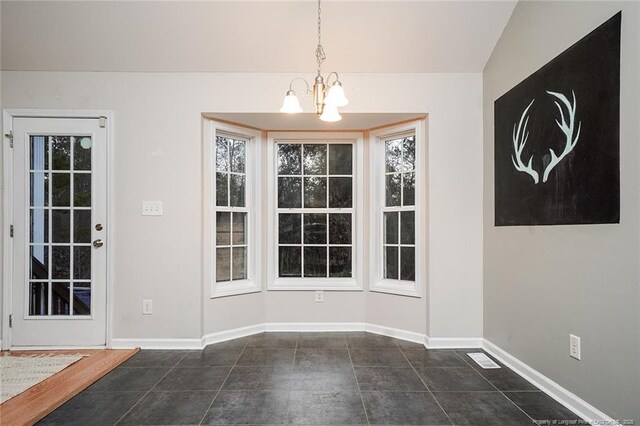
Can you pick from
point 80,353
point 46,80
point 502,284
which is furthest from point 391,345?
point 46,80

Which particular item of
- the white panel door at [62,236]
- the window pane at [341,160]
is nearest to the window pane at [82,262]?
the white panel door at [62,236]

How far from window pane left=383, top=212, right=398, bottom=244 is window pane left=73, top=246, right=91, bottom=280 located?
276 centimetres

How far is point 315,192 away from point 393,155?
0.89 metres

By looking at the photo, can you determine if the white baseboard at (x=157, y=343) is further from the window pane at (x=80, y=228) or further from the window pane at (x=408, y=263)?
the window pane at (x=408, y=263)

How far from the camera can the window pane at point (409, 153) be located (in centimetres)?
345

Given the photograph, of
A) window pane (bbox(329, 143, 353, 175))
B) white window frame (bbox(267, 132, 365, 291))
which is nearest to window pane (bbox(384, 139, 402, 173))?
white window frame (bbox(267, 132, 365, 291))

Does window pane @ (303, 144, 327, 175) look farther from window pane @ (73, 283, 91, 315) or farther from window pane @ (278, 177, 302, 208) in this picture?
window pane @ (73, 283, 91, 315)

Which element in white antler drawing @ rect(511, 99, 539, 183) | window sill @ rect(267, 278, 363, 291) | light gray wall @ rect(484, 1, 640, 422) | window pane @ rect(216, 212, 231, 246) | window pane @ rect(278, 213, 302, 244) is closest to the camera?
light gray wall @ rect(484, 1, 640, 422)

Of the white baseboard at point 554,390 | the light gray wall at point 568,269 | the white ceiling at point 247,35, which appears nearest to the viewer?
the light gray wall at point 568,269

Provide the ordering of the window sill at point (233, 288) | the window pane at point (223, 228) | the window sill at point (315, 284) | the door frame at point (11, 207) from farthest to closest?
the window sill at point (315, 284), the window pane at point (223, 228), the window sill at point (233, 288), the door frame at point (11, 207)

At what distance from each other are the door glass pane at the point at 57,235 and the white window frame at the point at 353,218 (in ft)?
5.38

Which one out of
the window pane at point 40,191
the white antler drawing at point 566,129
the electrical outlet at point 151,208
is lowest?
the electrical outlet at point 151,208

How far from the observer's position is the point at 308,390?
2.34 m

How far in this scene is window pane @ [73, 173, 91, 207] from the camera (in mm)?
3152
